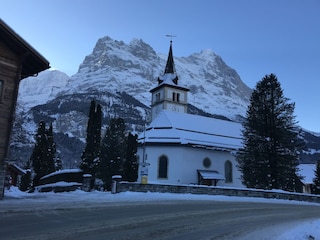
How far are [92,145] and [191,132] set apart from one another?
1545 cm

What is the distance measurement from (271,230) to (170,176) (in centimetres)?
2915

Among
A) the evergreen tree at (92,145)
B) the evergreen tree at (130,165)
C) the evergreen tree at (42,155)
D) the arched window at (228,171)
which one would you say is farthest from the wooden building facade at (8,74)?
the arched window at (228,171)

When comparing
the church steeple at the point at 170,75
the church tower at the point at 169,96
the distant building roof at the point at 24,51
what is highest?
the church steeple at the point at 170,75

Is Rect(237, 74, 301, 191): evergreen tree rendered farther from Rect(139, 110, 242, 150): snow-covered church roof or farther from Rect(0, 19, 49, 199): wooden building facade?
Rect(0, 19, 49, 199): wooden building facade

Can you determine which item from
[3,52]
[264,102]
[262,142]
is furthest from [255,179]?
[3,52]

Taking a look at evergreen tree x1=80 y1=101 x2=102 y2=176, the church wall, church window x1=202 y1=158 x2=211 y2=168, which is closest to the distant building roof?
evergreen tree x1=80 y1=101 x2=102 y2=176

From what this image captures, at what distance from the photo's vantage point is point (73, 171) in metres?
36.2

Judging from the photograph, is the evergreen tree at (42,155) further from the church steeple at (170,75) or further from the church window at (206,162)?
the church steeple at (170,75)

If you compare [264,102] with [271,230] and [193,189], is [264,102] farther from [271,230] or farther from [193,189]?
[271,230]

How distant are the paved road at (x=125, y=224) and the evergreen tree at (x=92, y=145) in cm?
1954

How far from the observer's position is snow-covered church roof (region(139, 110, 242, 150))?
138 ft

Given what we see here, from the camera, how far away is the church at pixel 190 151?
40.3 m

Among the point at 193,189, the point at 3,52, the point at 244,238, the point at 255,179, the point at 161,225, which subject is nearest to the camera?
the point at 244,238

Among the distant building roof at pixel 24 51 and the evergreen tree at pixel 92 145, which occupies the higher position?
the distant building roof at pixel 24 51
